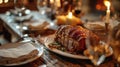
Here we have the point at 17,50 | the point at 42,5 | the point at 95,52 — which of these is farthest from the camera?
the point at 42,5

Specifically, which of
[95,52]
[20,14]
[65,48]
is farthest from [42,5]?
[95,52]

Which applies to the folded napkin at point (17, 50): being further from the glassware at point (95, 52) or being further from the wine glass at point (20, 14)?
the wine glass at point (20, 14)

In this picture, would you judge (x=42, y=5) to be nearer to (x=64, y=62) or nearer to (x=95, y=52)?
(x=64, y=62)

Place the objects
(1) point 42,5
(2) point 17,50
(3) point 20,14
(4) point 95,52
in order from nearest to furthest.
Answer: (4) point 95,52
(2) point 17,50
(3) point 20,14
(1) point 42,5

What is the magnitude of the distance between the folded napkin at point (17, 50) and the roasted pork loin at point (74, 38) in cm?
17

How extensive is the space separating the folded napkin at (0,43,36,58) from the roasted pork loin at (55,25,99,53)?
0.57ft

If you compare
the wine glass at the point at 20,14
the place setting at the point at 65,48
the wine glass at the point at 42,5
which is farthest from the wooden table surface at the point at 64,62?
the wine glass at the point at 42,5

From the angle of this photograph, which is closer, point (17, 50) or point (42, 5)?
point (17, 50)

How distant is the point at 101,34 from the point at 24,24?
589 mm

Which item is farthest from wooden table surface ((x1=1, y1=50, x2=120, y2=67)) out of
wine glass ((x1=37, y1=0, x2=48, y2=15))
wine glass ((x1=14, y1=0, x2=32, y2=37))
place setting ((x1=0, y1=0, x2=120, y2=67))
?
wine glass ((x1=37, y1=0, x2=48, y2=15))

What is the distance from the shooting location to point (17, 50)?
1.13 metres

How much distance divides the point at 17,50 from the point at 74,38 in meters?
0.28

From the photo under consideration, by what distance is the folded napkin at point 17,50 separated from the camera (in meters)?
1.09

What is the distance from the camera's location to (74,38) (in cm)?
118
